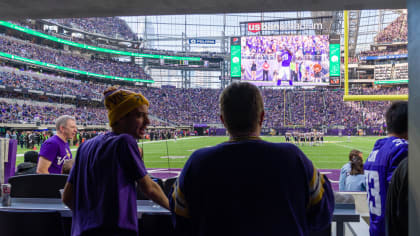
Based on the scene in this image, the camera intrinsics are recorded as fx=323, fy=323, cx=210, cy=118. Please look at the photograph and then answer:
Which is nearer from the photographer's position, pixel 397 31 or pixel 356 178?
pixel 356 178

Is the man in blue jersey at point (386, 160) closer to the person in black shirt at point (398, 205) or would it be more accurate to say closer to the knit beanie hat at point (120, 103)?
the person in black shirt at point (398, 205)

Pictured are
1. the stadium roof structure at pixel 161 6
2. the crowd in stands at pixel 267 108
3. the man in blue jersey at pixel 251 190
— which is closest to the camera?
the man in blue jersey at pixel 251 190

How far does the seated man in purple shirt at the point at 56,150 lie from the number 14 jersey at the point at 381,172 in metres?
2.71

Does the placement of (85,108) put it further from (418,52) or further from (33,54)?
(418,52)

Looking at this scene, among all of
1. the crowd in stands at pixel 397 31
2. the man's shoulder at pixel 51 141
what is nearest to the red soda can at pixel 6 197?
the man's shoulder at pixel 51 141

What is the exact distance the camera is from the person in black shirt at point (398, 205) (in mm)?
1363

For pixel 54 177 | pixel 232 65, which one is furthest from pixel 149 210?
pixel 232 65

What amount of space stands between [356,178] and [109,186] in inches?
133

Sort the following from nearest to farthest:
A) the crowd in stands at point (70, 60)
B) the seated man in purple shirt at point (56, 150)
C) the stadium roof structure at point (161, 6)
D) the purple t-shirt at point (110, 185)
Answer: the purple t-shirt at point (110, 185) < the stadium roof structure at point (161, 6) < the seated man in purple shirt at point (56, 150) < the crowd in stands at point (70, 60)

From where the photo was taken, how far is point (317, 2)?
264cm

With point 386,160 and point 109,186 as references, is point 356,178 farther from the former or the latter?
point 109,186

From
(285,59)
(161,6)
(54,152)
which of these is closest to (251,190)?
(161,6)

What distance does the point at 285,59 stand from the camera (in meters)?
23.8

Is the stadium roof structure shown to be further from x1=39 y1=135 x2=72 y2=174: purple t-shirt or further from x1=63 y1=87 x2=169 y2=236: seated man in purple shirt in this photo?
x1=63 y1=87 x2=169 y2=236: seated man in purple shirt
